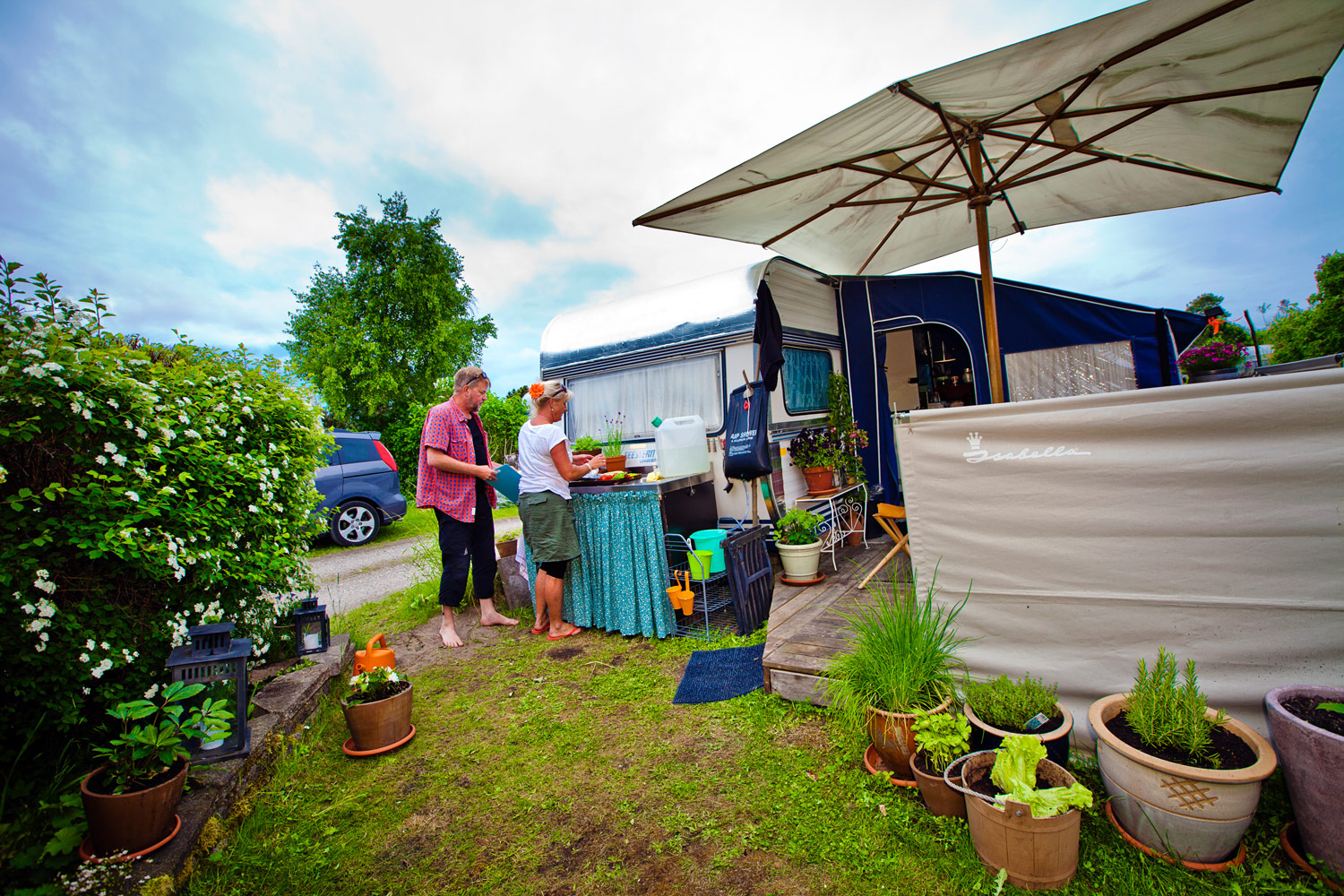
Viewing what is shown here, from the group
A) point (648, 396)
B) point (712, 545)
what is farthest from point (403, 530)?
point (712, 545)

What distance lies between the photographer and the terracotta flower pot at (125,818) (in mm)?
1794

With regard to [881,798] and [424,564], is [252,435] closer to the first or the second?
[881,798]

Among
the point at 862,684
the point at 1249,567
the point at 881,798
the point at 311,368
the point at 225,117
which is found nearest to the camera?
the point at 1249,567

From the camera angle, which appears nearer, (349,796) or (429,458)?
(349,796)

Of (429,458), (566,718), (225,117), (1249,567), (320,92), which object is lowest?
(566,718)

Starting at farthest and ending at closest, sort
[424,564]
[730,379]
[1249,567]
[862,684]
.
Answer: [424,564], [730,379], [862,684], [1249,567]

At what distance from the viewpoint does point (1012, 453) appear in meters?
2.35

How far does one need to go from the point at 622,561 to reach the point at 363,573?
4.52 metres

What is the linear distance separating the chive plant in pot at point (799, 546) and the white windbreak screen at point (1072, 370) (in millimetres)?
3660

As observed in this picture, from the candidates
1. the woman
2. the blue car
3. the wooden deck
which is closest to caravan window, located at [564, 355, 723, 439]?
the woman

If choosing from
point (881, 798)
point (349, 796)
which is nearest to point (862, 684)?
point (881, 798)

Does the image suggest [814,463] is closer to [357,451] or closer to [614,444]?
[614,444]

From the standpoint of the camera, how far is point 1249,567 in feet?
6.50

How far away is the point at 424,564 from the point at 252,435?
4132mm
